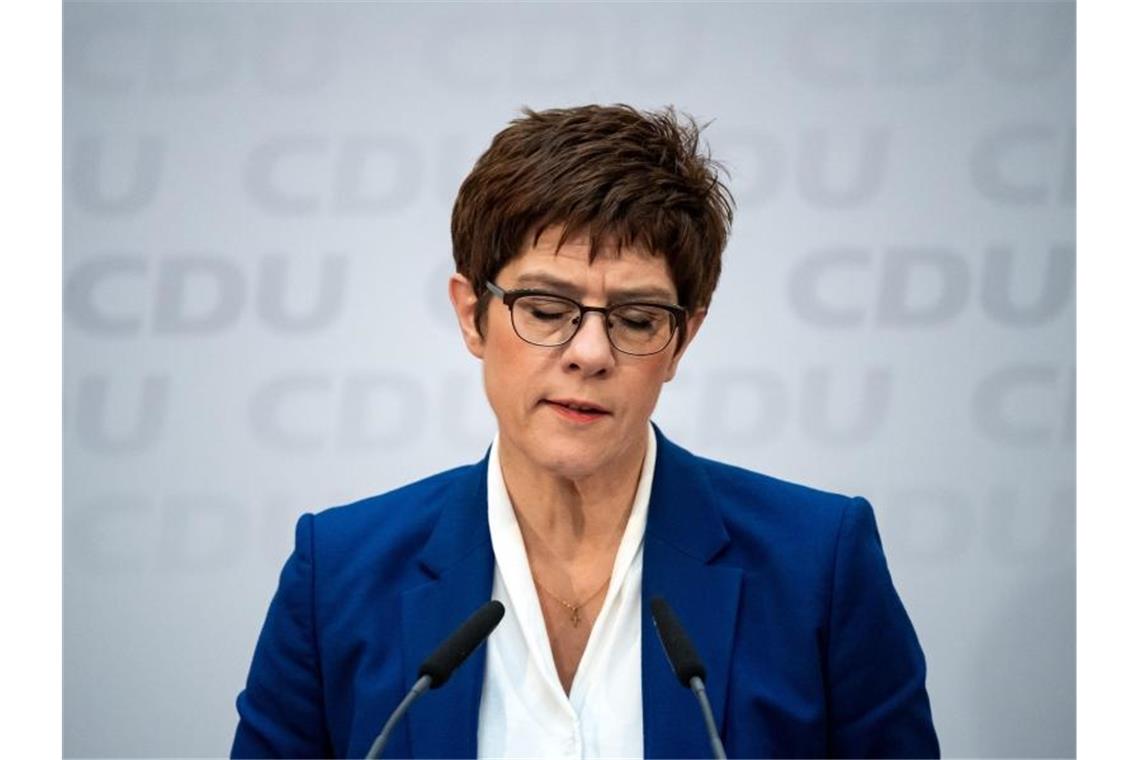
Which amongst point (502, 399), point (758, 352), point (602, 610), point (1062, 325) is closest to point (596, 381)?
point (502, 399)

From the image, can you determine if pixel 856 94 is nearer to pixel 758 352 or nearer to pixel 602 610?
pixel 758 352

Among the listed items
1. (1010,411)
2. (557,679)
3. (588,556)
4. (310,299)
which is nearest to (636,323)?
(588,556)

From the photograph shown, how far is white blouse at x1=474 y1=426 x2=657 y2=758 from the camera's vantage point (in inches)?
59.4

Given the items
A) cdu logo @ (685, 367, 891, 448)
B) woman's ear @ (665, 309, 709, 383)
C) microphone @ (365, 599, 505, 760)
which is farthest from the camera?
cdu logo @ (685, 367, 891, 448)

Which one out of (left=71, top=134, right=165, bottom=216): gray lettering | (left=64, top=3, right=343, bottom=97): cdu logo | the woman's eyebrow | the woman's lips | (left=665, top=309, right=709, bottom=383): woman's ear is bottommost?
the woman's lips

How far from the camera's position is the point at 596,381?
145cm

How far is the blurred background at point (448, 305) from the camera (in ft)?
8.36

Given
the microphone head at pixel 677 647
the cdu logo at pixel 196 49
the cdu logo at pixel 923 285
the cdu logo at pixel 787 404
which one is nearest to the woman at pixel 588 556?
the microphone head at pixel 677 647

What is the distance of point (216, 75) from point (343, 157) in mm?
329

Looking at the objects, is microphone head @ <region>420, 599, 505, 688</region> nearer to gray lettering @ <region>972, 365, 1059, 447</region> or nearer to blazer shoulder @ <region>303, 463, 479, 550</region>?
blazer shoulder @ <region>303, 463, 479, 550</region>

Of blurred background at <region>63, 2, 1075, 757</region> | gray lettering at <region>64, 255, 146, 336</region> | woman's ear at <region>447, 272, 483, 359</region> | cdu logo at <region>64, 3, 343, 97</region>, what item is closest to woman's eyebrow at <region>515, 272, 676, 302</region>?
woman's ear at <region>447, 272, 483, 359</region>

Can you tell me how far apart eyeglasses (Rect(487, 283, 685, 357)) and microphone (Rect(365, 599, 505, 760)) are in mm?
356

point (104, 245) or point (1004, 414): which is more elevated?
point (104, 245)

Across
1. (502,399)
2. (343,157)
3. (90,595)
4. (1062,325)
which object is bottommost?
(90,595)
